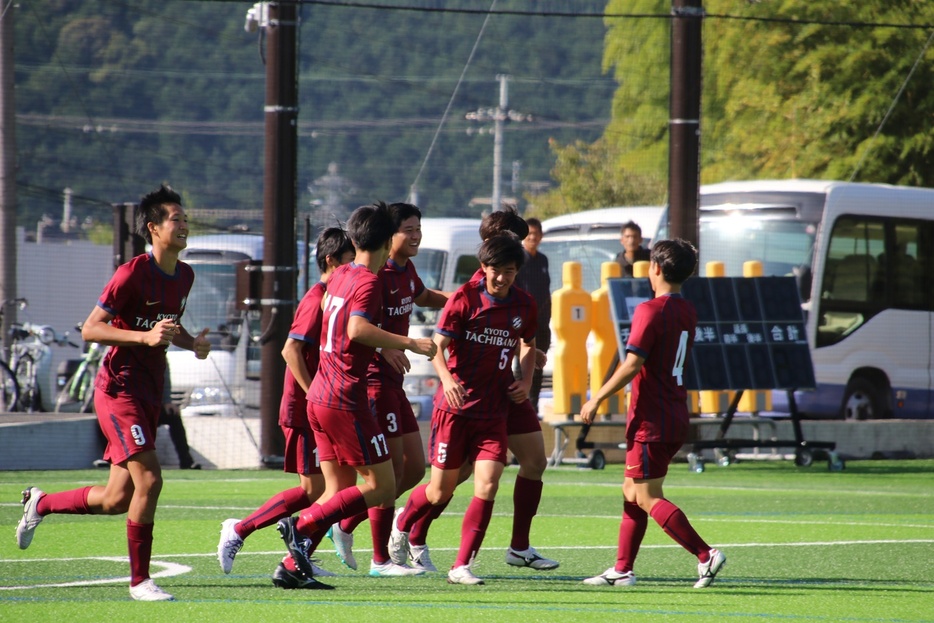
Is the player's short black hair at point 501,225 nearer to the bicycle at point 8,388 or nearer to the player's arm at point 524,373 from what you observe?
the player's arm at point 524,373

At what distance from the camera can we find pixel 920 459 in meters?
17.9

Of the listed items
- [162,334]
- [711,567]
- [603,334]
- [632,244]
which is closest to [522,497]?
[711,567]

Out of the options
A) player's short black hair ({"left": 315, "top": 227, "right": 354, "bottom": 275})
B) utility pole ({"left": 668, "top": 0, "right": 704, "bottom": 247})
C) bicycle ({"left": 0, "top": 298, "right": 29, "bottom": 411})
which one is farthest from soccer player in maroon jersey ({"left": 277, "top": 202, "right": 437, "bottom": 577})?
bicycle ({"left": 0, "top": 298, "right": 29, "bottom": 411})

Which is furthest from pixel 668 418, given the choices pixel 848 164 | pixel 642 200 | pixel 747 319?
pixel 642 200

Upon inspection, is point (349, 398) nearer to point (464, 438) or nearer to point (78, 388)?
point (464, 438)

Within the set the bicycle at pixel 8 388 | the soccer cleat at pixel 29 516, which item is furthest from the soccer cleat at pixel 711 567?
the bicycle at pixel 8 388

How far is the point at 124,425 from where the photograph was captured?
672 cm

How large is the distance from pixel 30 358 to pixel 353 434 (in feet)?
46.0

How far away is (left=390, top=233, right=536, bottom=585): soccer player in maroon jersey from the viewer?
7465 millimetres

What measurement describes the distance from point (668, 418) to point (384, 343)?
1.57m

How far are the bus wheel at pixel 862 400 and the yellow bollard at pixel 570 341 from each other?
5.42 metres

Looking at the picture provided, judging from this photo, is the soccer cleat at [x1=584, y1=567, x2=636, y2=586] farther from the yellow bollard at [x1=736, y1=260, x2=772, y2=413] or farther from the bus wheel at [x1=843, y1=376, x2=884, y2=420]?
the bus wheel at [x1=843, y1=376, x2=884, y2=420]

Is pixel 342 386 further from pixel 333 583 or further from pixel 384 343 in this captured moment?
pixel 333 583

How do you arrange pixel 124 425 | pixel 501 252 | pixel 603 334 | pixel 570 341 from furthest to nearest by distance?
pixel 603 334 → pixel 570 341 → pixel 501 252 → pixel 124 425
